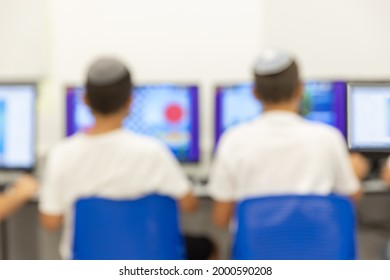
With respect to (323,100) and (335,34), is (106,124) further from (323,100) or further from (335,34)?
(335,34)

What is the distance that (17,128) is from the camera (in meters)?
2.72

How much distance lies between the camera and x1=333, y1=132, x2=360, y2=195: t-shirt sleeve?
1.83 meters

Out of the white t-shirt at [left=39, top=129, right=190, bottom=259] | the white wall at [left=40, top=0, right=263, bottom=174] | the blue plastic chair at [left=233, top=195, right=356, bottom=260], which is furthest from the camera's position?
the white wall at [left=40, top=0, right=263, bottom=174]

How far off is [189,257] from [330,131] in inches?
36.2

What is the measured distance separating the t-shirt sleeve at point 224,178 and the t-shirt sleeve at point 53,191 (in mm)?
528

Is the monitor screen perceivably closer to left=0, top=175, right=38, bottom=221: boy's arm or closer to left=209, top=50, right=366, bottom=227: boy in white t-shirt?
left=209, top=50, right=366, bottom=227: boy in white t-shirt

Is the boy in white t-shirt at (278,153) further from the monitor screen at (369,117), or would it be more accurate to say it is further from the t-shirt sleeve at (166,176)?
the monitor screen at (369,117)

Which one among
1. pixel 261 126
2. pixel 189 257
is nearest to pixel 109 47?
pixel 189 257

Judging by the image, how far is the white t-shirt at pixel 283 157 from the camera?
5.82 ft

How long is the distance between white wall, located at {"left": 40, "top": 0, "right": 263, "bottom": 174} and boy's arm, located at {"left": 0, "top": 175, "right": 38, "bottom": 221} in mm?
907

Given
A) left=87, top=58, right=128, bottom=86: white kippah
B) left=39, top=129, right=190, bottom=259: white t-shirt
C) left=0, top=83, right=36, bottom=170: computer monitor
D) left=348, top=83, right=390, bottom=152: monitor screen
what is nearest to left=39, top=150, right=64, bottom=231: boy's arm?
left=39, top=129, right=190, bottom=259: white t-shirt

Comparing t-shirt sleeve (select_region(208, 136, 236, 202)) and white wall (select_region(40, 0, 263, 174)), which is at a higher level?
white wall (select_region(40, 0, 263, 174))

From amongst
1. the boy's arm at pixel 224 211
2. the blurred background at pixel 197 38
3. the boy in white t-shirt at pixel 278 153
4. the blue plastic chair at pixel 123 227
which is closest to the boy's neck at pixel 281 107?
the boy in white t-shirt at pixel 278 153

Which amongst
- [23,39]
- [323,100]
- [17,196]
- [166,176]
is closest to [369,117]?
[323,100]
